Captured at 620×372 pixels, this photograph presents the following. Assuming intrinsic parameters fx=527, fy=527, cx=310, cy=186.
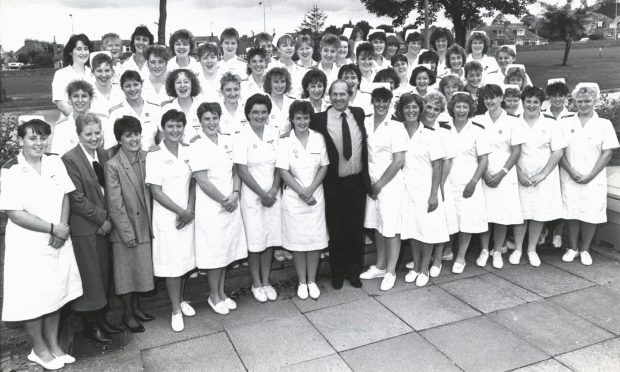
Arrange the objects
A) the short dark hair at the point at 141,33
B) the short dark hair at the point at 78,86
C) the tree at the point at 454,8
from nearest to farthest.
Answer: the short dark hair at the point at 78,86 < the short dark hair at the point at 141,33 < the tree at the point at 454,8

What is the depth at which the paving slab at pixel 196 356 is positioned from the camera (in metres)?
3.99

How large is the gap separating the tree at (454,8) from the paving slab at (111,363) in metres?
32.7

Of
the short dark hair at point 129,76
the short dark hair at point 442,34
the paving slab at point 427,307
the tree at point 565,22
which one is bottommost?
the paving slab at point 427,307

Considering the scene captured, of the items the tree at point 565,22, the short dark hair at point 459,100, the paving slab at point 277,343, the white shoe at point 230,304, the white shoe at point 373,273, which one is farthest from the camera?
the tree at point 565,22

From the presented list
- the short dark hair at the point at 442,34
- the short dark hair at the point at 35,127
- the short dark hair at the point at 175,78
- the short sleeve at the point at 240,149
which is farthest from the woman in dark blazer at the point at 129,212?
the short dark hair at the point at 442,34

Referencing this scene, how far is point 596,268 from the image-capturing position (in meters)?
5.66

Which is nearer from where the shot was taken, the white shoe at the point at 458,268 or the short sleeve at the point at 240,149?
the short sleeve at the point at 240,149

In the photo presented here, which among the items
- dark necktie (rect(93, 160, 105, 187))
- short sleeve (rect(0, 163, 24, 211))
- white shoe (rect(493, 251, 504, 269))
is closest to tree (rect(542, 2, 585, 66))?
white shoe (rect(493, 251, 504, 269))

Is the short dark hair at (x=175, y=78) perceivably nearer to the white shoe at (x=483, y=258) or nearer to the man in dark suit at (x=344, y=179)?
the man in dark suit at (x=344, y=179)

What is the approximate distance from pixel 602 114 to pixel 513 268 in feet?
16.3

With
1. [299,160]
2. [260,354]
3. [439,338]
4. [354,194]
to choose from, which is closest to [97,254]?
[260,354]

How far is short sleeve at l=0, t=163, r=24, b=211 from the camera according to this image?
3.70m

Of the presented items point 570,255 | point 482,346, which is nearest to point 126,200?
point 482,346

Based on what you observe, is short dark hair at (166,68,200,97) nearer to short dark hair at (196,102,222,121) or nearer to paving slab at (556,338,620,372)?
short dark hair at (196,102,222,121)
